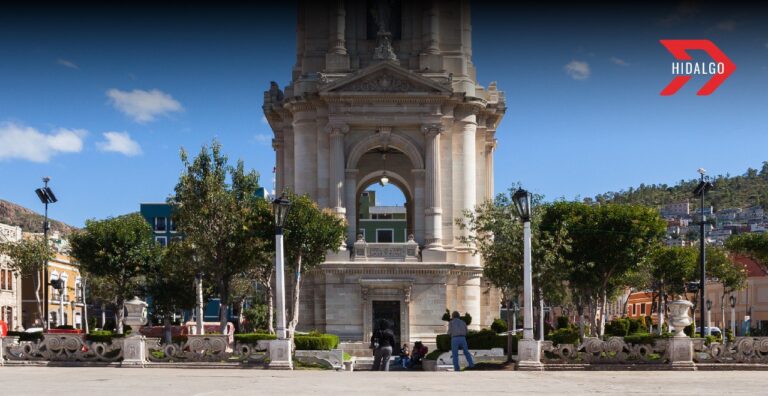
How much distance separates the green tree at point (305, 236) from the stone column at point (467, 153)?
12.3m

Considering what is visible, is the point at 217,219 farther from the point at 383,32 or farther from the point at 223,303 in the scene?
the point at 383,32

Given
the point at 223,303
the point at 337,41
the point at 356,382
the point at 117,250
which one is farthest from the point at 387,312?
the point at 356,382

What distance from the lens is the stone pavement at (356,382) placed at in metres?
26.3

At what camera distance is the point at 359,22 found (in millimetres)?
70250

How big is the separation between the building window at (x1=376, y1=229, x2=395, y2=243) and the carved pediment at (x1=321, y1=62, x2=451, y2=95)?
25.2 meters

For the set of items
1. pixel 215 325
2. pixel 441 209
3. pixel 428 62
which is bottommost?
pixel 215 325

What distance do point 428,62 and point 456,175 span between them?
673 cm

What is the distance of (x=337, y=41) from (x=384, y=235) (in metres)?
27.4

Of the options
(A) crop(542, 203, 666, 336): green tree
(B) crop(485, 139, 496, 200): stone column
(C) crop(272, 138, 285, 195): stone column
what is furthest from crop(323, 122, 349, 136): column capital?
(A) crop(542, 203, 666, 336): green tree

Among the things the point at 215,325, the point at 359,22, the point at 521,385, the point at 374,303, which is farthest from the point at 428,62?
the point at 521,385

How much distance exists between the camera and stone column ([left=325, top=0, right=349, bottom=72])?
68375 mm

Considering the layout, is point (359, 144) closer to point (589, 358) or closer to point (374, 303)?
point (374, 303)

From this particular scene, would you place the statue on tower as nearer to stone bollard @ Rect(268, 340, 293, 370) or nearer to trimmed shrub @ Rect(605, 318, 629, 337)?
trimmed shrub @ Rect(605, 318, 629, 337)

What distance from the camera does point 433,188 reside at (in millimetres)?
67125
